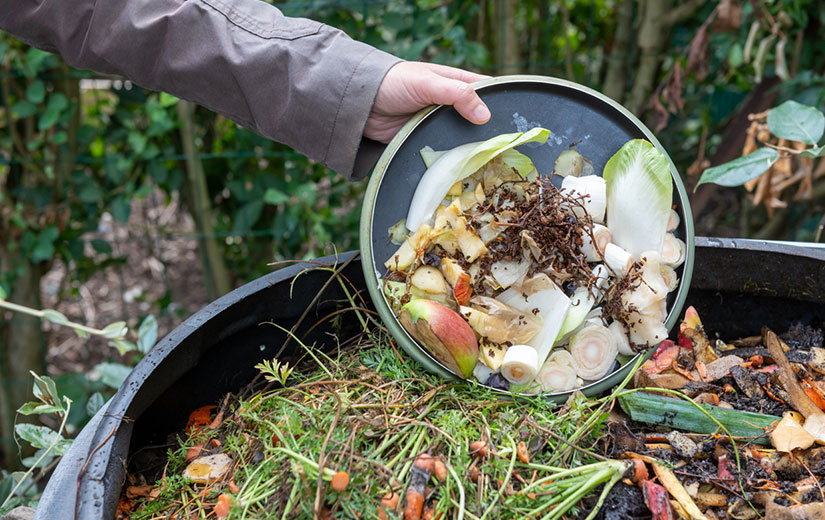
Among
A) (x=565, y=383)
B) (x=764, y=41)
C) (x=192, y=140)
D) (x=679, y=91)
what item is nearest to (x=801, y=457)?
(x=565, y=383)

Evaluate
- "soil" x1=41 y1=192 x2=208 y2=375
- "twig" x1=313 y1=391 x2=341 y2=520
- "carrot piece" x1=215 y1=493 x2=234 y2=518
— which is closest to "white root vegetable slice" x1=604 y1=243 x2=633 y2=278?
"twig" x1=313 y1=391 x2=341 y2=520

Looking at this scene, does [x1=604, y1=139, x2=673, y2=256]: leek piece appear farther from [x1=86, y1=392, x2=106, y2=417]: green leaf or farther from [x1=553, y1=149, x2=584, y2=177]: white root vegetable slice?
[x1=86, y1=392, x2=106, y2=417]: green leaf

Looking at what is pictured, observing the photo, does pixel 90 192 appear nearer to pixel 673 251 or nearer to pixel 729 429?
pixel 673 251

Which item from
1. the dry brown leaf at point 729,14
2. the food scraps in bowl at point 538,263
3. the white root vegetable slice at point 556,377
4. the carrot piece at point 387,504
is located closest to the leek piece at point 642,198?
the food scraps in bowl at point 538,263

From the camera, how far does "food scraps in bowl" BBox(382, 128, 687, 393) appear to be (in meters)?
1.15

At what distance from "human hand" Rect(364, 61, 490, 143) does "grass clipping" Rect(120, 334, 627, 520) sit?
45 cm

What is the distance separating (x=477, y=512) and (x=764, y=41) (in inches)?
75.9

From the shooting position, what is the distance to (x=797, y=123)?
4.79 feet

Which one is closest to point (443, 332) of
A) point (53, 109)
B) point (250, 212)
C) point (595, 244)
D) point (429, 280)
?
point (429, 280)

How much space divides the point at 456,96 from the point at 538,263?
1.08 ft

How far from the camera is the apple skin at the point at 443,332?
1075 millimetres

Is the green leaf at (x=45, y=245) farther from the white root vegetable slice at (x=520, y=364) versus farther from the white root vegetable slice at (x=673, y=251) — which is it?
the white root vegetable slice at (x=673, y=251)

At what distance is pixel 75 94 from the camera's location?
2.23 metres

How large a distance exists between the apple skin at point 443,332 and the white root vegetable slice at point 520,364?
0.18ft
